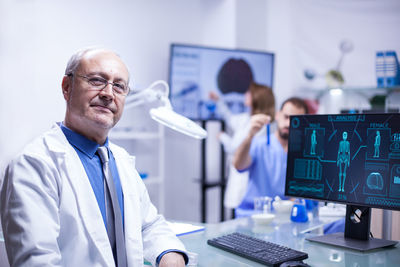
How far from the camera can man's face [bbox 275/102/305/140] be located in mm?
2709

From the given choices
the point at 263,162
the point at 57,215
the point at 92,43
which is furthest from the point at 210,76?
the point at 57,215

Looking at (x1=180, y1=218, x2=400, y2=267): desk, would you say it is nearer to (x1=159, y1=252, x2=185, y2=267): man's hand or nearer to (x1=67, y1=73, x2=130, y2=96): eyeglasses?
(x1=159, y1=252, x2=185, y2=267): man's hand

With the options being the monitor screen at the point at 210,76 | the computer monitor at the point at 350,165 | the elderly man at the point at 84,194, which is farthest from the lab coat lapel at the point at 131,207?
the monitor screen at the point at 210,76

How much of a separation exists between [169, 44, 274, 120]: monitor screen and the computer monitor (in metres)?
1.90

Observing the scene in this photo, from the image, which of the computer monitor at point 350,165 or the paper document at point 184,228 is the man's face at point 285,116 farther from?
the paper document at point 184,228

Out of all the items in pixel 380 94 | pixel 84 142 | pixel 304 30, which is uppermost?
pixel 304 30

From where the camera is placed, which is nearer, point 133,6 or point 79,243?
point 79,243

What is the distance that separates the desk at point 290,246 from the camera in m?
Result: 1.31

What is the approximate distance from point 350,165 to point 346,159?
3 cm

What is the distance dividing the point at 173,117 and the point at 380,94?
270 centimetres

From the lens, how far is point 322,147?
1.59 metres

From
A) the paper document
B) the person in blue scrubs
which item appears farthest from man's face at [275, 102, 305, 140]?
the paper document

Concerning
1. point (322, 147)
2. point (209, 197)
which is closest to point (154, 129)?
point (209, 197)

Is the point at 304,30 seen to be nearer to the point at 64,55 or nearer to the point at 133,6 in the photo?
the point at 133,6
